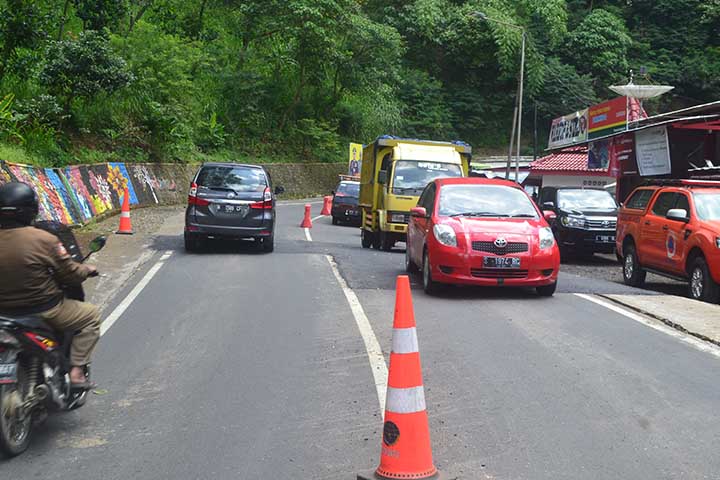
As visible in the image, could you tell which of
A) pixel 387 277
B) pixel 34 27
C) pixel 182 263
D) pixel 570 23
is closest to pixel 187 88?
pixel 34 27

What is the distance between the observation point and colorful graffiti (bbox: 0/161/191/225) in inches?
743

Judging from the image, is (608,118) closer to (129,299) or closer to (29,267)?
(129,299)

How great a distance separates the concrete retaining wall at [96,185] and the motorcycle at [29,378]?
11754 millimetres

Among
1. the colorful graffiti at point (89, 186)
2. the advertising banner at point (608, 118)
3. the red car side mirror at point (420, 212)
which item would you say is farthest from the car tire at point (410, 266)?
the advertising banner at point (608, 118)

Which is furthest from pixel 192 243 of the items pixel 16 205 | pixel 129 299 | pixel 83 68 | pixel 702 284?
pixel 83 68

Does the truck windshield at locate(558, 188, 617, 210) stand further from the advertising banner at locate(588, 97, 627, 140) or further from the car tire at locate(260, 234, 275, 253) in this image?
the car tire at locate(260, 234, 275, 253)

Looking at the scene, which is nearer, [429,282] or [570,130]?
[429,282]

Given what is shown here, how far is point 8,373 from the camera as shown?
5168 mm

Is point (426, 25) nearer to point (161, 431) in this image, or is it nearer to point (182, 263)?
point (182, 263)

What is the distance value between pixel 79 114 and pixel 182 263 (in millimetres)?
17725

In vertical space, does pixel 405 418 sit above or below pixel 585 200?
below

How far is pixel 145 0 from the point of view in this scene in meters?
44.6

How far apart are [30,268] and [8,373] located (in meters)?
0.76

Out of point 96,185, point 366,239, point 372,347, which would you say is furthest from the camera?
point 96,185
